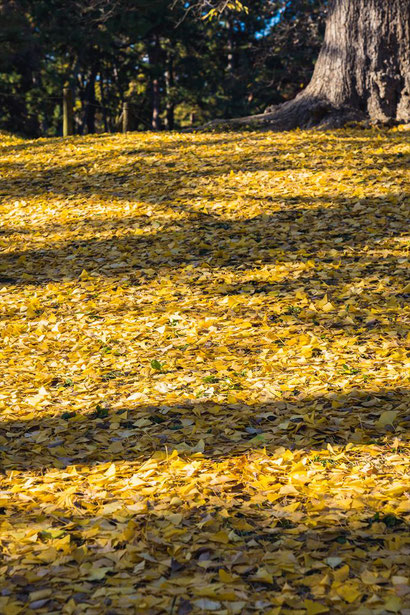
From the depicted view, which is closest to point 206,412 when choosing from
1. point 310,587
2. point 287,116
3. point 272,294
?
point 310,587

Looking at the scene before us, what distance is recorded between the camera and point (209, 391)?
4574 mm

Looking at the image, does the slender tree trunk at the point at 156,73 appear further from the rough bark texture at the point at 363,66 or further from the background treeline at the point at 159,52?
the rough bark texture at the point at 363,66

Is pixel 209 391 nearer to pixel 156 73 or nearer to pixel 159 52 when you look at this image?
pixel 156 73

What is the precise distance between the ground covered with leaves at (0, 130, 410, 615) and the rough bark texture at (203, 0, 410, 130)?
2.58 m

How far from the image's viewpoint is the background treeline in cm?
2069

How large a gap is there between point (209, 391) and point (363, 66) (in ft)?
29.5

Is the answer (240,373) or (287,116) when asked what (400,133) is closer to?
(287,116)

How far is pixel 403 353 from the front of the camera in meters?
4.91

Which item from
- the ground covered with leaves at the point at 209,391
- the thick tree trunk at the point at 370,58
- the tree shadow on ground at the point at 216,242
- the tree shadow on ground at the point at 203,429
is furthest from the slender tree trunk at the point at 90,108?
the tree shadow on ground at the point at 203,429

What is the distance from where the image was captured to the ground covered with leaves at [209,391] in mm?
2816

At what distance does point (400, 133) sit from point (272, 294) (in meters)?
6.27

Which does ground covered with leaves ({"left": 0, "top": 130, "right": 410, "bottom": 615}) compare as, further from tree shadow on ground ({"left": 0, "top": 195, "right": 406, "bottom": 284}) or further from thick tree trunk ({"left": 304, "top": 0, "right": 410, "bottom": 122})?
thick tree trunk ({"left": 304, "top": 0, "right": 410, "bottom": 122})

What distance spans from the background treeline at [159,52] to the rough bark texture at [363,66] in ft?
17.6

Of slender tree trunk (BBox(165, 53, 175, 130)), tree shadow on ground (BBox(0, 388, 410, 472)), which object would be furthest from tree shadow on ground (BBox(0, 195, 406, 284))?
slender tree trunk (BBox(165, 53, 175, 130))
